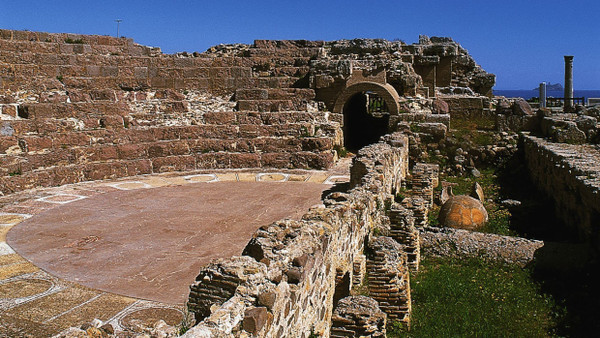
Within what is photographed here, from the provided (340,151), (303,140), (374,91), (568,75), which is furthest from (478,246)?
(568,75)

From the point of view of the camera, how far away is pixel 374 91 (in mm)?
15594

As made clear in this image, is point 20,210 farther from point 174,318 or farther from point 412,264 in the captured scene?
point 412,264

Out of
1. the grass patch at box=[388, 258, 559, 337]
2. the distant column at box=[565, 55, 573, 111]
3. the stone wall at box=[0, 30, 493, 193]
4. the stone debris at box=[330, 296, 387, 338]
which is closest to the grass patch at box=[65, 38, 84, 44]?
the stone wall at box=[0, 30, 493, 193]

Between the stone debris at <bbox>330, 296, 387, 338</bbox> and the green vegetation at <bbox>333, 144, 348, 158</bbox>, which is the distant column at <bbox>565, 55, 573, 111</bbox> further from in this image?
the stone debris at <bbox>330, 296, 387, 338</bbox>

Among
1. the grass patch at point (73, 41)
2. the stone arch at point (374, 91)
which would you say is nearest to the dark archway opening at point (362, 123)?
the stone arch at point (374, 91)

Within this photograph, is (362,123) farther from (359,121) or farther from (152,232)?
(152,232)

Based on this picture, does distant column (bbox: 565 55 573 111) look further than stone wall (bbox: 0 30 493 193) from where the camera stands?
Yes

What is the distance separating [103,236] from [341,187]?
16.3 ft

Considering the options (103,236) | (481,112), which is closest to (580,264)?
(103,236)

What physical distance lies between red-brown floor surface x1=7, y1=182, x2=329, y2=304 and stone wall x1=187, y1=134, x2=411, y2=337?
66.8 inches

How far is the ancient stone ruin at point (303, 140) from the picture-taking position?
4500 millimetres

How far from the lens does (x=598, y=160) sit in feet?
33.0

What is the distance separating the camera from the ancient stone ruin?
450 centimetres

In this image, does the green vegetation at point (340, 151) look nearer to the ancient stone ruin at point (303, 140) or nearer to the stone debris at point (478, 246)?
the ancient stone ruin at point (303, 140)
